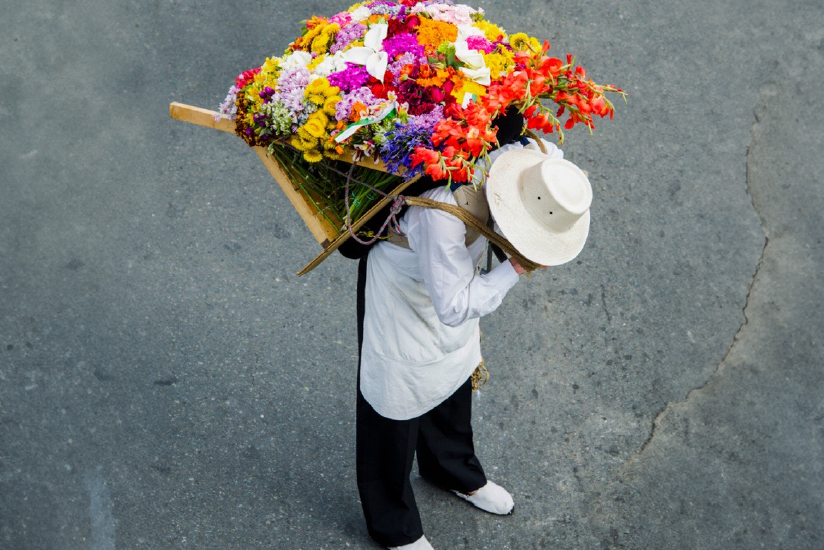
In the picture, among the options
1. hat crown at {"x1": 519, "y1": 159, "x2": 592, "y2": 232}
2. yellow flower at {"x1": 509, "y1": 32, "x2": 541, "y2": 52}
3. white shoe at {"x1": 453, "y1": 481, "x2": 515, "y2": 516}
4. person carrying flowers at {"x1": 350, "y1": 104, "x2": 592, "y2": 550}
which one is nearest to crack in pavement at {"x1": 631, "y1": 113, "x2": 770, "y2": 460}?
white shoe at {"x1": 453, "y1": 481, "x2": 515, "y2": 516}

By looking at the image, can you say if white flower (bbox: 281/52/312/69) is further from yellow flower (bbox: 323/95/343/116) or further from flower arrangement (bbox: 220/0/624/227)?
yellow flower (bbox: 323/95/343/116)

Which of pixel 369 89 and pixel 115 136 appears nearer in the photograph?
pixel 369 89

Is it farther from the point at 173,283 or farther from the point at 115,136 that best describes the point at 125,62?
the point at 173,283

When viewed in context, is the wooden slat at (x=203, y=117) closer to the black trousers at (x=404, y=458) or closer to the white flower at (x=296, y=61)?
the white flower at (x=296, y=61)

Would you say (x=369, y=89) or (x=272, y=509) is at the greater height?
(x=369, y=89)

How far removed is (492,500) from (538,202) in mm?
1585

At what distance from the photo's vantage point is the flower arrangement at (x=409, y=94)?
2.41 meters

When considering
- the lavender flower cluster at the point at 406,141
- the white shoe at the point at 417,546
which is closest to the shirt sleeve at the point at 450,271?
the lavender flower cluster at the point at 406,141

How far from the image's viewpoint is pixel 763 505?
3.74 meters

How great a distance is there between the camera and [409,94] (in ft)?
8.29

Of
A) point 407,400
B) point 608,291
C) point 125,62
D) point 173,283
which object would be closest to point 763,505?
point 608,291

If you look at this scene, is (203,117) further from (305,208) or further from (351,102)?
(351,102)

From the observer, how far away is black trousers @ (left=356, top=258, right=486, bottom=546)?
314cm

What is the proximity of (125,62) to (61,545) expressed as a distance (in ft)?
8.57
